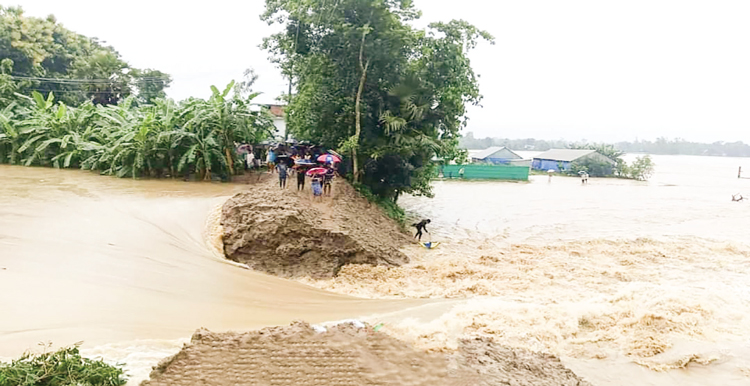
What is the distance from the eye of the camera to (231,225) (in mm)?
9539

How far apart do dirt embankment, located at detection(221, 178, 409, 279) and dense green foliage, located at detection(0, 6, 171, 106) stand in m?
18.1

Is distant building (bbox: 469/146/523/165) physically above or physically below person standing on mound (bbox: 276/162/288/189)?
above

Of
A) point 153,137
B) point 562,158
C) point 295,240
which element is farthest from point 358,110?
point 562,158

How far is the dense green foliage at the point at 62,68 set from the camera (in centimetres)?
2542

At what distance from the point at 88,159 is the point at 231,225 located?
955 centimetres

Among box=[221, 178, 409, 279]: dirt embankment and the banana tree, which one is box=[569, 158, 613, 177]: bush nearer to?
box=[221, 178, 409, 279]: dirt embankment

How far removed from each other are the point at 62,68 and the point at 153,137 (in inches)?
781

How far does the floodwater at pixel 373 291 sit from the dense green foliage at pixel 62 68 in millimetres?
15124

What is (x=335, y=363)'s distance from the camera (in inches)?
176

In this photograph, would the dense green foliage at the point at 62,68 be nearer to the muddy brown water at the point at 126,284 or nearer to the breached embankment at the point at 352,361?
the muddy brown water at the point at 126,284

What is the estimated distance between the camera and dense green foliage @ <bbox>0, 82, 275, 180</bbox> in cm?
1475

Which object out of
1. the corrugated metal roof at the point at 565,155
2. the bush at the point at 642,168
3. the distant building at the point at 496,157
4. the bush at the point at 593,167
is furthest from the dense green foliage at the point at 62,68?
the bush at the point at 642,168

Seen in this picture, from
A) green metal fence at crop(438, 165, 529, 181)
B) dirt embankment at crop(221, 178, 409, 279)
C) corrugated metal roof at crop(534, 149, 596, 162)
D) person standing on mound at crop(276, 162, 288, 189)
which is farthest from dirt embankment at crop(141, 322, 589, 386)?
corrugated metal roof at crop(534, 149, 596, 162)

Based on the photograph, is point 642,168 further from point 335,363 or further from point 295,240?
point 335,363
